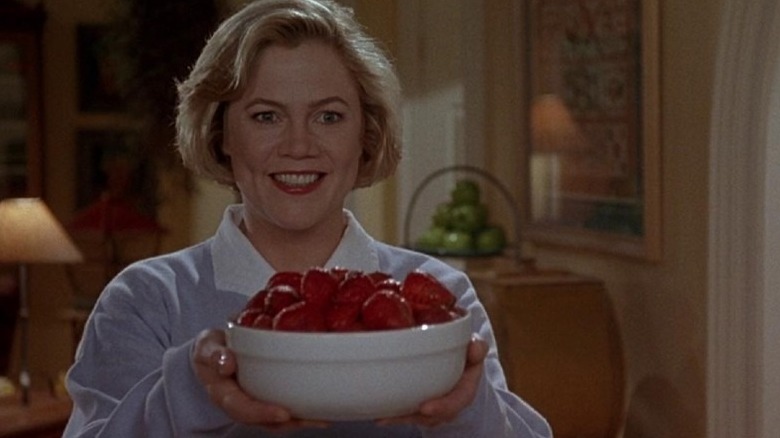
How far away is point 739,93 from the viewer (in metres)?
3.05

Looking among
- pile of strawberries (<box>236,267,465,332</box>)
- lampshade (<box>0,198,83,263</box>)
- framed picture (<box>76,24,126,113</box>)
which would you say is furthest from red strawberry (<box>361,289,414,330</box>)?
framed picture (<box>76,24,126,113</box>)

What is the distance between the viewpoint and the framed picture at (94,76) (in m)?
6.85

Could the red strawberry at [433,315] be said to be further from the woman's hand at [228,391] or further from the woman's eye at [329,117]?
the woman's eye at [329,117]

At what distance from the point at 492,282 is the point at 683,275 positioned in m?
0.58

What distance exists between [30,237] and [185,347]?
3418 millimetres

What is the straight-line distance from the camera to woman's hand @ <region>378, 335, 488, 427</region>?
118 centimetres

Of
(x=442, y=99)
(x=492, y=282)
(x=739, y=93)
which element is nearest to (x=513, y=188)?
(x=442, y=99)

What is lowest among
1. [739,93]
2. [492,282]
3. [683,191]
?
[492,282]

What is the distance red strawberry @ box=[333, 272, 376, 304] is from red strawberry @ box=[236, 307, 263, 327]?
0.22ft

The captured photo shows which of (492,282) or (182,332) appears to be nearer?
(182,332)

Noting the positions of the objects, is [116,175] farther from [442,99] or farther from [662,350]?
[662,350]

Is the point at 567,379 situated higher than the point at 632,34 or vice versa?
the point at 632,34

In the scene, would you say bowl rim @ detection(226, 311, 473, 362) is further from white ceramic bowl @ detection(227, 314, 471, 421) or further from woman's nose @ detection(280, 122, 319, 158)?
woman's nose @ detection(280, 122, 319, 158)

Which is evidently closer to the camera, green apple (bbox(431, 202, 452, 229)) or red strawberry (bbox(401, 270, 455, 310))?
red strawberry (bbox(401, 270, 455, 310))
